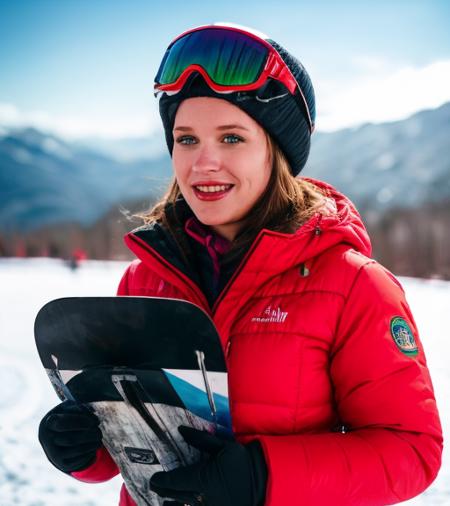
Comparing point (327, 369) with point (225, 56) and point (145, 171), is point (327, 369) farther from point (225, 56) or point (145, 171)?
point (145, 171)

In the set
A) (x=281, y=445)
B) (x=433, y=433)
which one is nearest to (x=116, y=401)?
(x=281, y=445)

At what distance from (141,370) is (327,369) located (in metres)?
0.46

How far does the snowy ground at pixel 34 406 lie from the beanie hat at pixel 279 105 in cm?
229

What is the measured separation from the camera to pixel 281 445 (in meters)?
1.10

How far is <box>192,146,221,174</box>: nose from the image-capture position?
1.33 metres

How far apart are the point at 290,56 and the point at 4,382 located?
4576mm

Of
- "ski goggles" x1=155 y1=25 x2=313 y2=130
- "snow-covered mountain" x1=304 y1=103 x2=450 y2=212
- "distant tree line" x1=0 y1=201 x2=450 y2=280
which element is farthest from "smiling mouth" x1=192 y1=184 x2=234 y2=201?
"snow-covered mountain" x1=304 y1=103 x2=450 y2=212

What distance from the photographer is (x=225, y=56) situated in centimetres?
138

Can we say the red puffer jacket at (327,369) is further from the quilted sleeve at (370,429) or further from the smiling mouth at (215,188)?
the smiling mouth at (215,188)

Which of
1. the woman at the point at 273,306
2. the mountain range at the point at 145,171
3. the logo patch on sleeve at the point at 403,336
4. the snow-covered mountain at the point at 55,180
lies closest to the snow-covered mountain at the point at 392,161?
the mountain range at the point at 145,171

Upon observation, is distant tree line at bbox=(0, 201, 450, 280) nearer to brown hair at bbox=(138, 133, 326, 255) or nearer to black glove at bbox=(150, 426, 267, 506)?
brown hair at bbox=(138, 133, 326, 255)

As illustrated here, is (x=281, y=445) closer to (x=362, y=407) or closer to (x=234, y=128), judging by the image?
(x=362, y=407)

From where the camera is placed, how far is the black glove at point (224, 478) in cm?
107

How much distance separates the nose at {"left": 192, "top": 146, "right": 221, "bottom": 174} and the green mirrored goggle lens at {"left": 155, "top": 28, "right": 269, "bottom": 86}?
0.60ft
